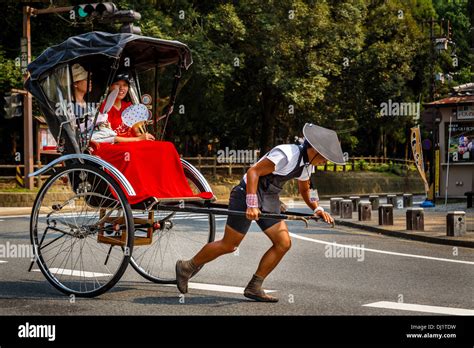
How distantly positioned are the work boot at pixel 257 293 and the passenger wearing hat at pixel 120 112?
6.52ft

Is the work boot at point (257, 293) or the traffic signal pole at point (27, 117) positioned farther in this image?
the traffic signal pole at point (27, 117)

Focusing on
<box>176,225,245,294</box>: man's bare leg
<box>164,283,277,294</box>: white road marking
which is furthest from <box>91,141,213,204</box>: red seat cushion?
<box>164,283,277,294</box>: white road marking

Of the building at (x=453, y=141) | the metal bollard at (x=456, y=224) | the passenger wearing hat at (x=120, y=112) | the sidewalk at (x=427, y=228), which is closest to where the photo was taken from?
the passenger wearing hat at (x=120, y=112)

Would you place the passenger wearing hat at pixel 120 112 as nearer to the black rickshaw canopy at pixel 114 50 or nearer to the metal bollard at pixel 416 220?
the black rickshaw canopy at pixel 114 50

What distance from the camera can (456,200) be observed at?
2848cm

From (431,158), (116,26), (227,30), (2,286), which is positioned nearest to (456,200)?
(431,158)

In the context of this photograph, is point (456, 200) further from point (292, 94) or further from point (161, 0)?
point (161, 0)

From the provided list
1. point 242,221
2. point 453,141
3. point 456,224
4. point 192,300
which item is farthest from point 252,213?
point 453,141

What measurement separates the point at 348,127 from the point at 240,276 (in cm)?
3852

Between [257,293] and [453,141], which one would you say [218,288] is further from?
[453,141]

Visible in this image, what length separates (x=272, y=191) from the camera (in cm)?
764

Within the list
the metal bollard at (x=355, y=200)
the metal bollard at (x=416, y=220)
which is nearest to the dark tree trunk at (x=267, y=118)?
the metal bollard at (x=355, y=200)

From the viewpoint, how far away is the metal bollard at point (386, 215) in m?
18.3

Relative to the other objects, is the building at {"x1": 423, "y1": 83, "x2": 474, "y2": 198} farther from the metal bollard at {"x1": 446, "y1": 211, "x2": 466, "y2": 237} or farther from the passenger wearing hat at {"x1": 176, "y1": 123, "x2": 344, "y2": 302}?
the passenger wearing hat at {"x1": 176, "y1": 123, "x2": 344, "y2": 302}
